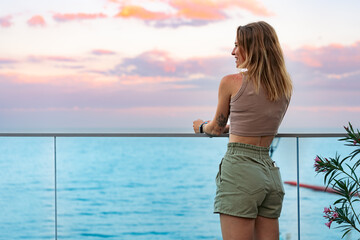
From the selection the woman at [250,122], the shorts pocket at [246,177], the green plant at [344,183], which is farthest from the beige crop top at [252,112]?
the green plant at [344,183]

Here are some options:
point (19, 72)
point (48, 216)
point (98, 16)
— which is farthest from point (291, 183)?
point (98, 16)

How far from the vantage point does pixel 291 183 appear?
325 centimetres

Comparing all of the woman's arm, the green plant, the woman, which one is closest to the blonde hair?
the woman

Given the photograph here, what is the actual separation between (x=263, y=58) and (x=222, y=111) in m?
0.30

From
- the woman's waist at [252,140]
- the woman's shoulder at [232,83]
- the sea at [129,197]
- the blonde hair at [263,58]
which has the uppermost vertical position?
the blonde hair at [263,58]

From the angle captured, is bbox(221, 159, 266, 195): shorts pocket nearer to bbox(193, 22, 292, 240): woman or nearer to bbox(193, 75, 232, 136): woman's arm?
bbox(193, 22, 292, 240): woman

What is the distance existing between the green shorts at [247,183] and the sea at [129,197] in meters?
0.79

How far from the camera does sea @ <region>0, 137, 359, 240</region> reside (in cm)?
327

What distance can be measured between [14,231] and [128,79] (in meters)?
28.2

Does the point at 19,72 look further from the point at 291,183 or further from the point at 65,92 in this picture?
the point at 291,183

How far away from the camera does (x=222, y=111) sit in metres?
2.31

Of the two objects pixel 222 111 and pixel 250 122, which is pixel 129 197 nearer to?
pixel 222 111

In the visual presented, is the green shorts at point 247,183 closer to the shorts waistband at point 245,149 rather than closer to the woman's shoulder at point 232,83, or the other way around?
the shorts waistband at point 245,149

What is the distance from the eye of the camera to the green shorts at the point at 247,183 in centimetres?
220
